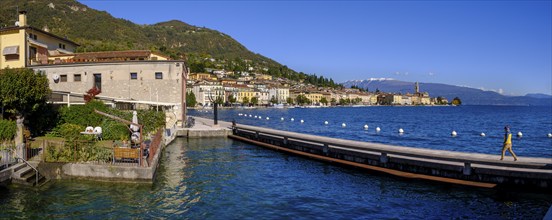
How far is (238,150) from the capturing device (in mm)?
31031

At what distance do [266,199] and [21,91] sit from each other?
15297 millimetres

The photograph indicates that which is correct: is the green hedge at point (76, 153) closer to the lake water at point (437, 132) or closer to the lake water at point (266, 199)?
the lake water at point (266, 199)

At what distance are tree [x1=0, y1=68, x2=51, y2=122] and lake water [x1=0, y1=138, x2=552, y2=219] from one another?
8.20 metres

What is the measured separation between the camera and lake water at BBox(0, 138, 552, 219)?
14.3 m

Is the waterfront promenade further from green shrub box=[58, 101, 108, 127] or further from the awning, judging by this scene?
the awning

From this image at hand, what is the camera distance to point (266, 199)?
16.5 meters

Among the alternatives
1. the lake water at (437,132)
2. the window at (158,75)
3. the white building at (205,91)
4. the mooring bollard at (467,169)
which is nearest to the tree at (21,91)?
the window at (158,75)

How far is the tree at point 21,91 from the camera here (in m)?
22.5

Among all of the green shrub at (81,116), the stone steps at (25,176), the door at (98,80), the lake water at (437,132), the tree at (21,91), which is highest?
the door at (98,80)

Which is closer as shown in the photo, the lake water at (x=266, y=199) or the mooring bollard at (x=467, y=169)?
the lake water at (x=266, y=199)

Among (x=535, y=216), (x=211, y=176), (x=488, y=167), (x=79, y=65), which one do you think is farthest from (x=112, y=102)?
(x=535, y=216)

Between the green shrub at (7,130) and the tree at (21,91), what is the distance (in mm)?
1015

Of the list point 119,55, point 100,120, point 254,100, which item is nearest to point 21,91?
point 100,120

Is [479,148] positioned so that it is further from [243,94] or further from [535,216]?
[243,94]
